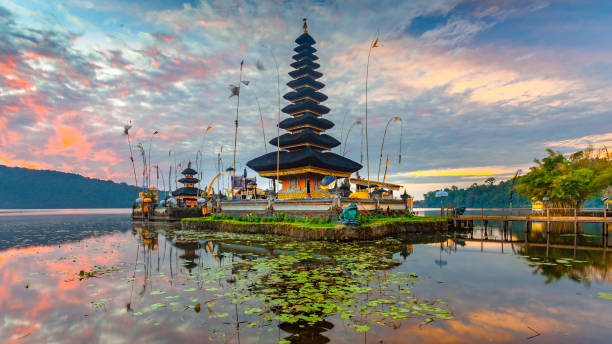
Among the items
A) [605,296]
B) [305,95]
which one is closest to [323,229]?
[605,296]

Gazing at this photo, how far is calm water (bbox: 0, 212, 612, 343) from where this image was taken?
580 centimetres

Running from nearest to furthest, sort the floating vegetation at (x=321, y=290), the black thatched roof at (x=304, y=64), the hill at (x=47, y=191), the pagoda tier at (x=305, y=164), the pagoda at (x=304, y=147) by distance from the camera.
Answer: the floating vegetation at (x=321, y=290)
the pagoda tier at (x=305, y=164)
the pagoda at (x=304, y=147)
the black thatched roof at (x=304, y=64)
the hill at (x=47, y=191)

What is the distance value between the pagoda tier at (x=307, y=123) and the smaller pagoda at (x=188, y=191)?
36.3 metres

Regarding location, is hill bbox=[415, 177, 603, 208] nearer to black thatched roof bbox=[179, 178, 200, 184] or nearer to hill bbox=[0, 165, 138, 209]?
black thatched roof bbox=[179, 178, 200, 184]

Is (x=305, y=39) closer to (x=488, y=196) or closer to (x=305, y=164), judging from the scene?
(x=305, y=164)

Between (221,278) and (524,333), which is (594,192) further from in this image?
(221,278)

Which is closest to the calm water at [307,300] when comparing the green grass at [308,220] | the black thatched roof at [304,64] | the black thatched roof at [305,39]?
the green grass at [308,220]

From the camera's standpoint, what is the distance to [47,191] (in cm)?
18200

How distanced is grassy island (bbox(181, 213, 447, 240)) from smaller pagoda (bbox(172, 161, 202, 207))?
3681 centimetres

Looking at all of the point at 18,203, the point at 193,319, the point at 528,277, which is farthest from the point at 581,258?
the point at 18,203

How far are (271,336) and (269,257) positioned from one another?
8.66m

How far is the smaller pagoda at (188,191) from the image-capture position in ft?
221

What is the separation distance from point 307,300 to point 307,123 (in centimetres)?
3266

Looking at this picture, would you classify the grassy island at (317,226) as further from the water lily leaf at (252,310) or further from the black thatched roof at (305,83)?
the black thatched roof at (305,83)
